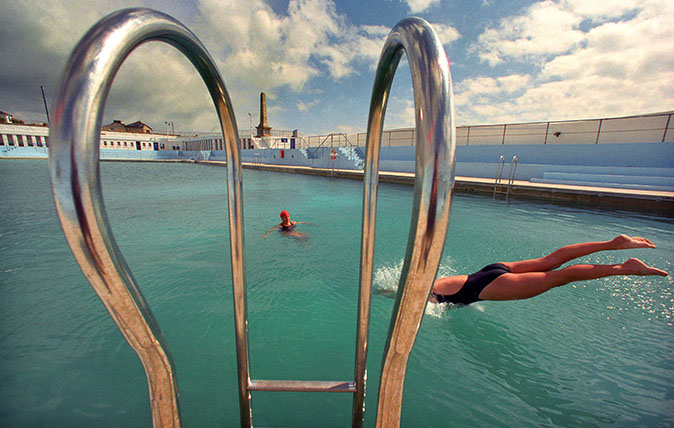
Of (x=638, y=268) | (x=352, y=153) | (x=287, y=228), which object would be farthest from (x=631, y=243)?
(x=352, y=153)

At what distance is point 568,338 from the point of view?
8.53 feet

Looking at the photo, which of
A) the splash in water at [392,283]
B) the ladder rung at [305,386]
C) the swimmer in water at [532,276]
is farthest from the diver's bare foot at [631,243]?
the ladder rung at [305,386]

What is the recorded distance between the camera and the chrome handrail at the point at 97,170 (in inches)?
14.5

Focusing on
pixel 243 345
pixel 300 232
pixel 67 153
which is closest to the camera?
pixel 67 153

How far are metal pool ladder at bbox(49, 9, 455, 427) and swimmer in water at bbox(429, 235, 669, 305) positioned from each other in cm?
203

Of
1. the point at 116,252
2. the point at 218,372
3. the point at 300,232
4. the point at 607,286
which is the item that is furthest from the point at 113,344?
the point at 607,286

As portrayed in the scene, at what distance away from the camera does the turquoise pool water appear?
74.0 inches

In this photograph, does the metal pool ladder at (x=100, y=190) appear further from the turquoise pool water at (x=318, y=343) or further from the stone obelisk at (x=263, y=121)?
the stone obelisk at (x=263, y=121)

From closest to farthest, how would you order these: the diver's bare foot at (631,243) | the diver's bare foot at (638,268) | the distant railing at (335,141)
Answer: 1. the diver's bare foot at (638,268)
2. the diver's bare foot at (631,243)
3. the distant railing at (335,141)

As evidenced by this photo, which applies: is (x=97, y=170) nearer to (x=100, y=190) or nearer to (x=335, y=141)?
(x=100, y=190)

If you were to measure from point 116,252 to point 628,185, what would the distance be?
538 inches

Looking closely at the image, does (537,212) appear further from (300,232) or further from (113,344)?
(113,344)

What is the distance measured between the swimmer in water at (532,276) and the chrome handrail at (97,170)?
2.21m

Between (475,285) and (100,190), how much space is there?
2.93 metres
